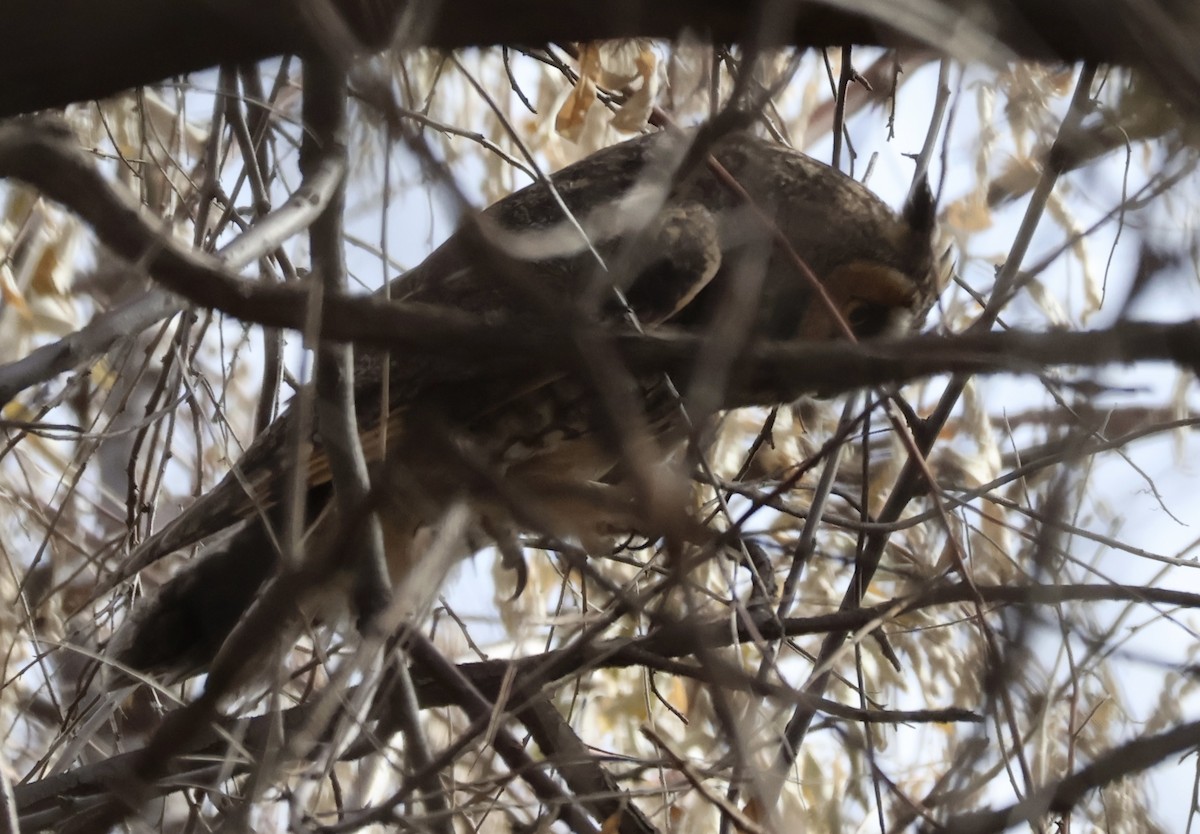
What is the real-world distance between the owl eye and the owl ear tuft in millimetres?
165

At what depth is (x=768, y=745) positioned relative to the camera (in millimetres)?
1190

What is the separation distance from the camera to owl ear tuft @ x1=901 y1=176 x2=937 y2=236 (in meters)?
2.32

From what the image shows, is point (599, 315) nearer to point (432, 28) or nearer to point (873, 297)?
point (432, 28)

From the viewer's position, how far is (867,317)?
2361 mm

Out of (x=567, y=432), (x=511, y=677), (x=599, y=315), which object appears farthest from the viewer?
(x=567, y=432)

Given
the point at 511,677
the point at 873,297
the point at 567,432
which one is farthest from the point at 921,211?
the point at 511,677

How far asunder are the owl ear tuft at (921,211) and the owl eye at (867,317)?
0.54 ft

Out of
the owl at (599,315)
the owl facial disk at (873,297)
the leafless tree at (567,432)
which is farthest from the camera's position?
the owl facial disk at (873,297)

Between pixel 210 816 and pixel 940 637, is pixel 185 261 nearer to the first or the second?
pixel 210 816

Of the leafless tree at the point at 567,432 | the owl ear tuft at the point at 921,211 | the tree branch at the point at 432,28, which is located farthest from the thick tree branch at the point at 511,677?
the owl ear tuft at the point at 921,211

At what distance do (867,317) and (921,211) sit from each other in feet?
0.74

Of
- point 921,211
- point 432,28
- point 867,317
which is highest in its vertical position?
point 921,211

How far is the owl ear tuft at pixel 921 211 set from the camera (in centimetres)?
232

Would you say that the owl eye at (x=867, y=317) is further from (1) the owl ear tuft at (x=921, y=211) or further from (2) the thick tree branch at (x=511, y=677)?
(2) the thick tree branch at (x=511, y=677)
